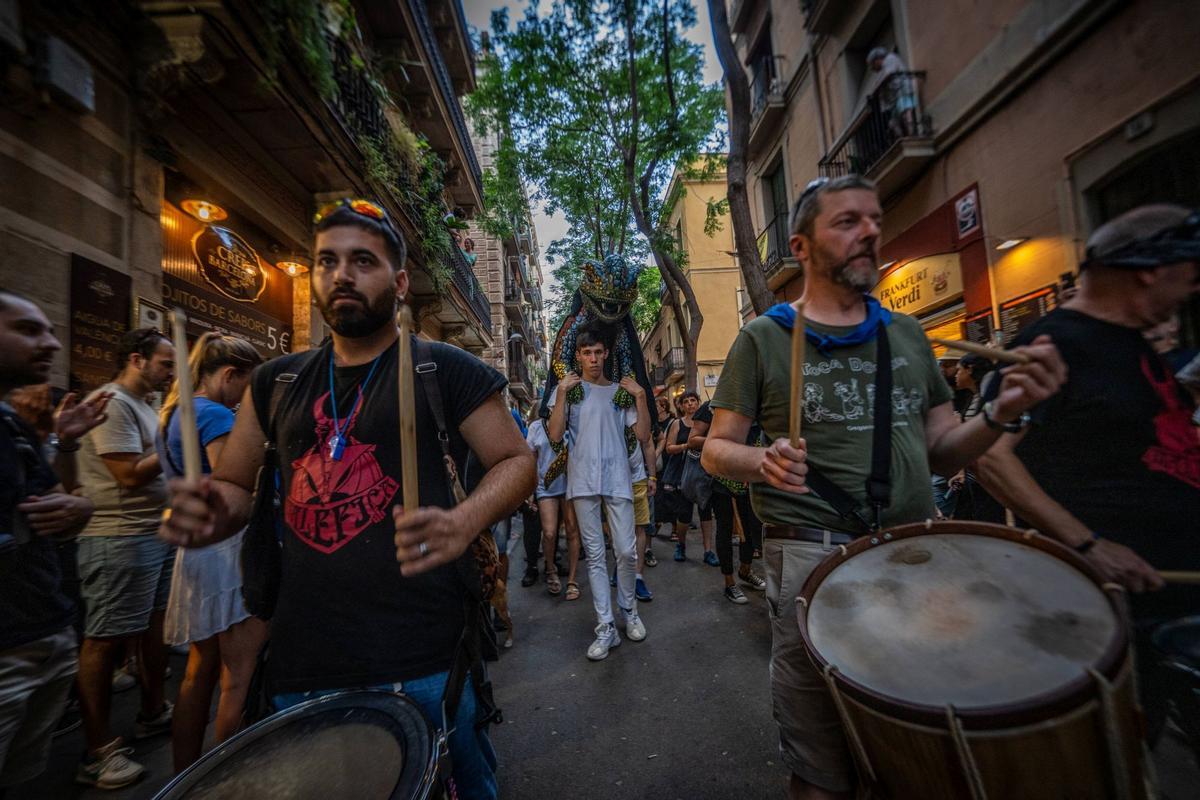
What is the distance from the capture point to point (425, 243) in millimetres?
9102

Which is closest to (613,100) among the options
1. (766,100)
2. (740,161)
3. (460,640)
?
(766,100)

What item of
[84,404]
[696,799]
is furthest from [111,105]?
[696,799]

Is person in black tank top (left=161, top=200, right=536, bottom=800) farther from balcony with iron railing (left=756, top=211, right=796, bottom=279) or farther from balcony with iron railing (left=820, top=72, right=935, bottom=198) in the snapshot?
balcony with iron railing (left=756, top=211, right=796, bottom=279)

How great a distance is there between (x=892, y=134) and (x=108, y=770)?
11439 millimetres

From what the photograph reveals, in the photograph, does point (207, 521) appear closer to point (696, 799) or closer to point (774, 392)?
point (774, 392)

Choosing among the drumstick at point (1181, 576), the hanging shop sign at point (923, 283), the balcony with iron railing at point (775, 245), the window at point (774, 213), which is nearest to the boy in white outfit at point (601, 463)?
the drumstick at point (1181, 576)

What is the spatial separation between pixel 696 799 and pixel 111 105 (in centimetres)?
643

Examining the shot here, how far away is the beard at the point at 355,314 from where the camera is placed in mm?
1603

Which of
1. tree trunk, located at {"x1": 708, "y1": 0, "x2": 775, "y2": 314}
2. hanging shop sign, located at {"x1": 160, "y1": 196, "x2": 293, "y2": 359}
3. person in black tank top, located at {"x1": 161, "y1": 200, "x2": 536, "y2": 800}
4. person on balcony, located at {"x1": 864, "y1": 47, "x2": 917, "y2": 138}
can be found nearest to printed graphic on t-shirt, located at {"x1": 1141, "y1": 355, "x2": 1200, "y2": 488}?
person in black tank top, located at {"x1": 161, "y1": 200, "x2": 536, "y2": 800}

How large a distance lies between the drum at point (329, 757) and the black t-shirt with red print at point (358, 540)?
21cm

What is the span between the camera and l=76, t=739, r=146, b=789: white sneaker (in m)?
2.58

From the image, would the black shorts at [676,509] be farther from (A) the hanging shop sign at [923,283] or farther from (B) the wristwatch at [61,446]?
(B) the wristwatch at [61,446]

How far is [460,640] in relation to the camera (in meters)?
1.51

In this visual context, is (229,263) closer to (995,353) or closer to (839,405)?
(839,405)
